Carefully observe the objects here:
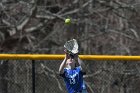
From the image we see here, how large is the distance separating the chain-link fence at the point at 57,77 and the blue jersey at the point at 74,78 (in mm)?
1287

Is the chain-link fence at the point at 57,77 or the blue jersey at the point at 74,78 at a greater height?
the blue jersey at the point at 74,78

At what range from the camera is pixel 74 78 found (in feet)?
26.6

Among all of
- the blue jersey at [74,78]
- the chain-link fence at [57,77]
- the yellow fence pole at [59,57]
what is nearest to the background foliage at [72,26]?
the chain-link fence at [57,77]

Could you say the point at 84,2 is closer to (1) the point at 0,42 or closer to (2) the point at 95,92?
(1) the point at 0,42

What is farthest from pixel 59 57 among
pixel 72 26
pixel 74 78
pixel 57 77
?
pixel 72 26

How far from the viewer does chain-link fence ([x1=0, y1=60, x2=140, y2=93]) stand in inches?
372

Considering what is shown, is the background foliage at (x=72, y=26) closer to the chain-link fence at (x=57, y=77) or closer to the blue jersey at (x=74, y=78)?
the chain-link fence at (x=57, y=77)

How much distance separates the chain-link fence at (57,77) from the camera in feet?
31.0

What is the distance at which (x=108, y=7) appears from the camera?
1405cm

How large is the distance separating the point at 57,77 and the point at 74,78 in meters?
1.55

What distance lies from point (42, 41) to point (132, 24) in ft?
7.40

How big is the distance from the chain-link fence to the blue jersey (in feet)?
4.22

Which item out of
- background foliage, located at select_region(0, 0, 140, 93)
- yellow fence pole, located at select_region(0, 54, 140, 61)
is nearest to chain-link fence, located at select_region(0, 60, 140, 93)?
yellow fence pole, located at select_region(0, 54, 140, 61)

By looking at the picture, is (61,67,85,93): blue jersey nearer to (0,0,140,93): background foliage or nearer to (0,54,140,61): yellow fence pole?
(0,54,140,61): yellow fence pole
